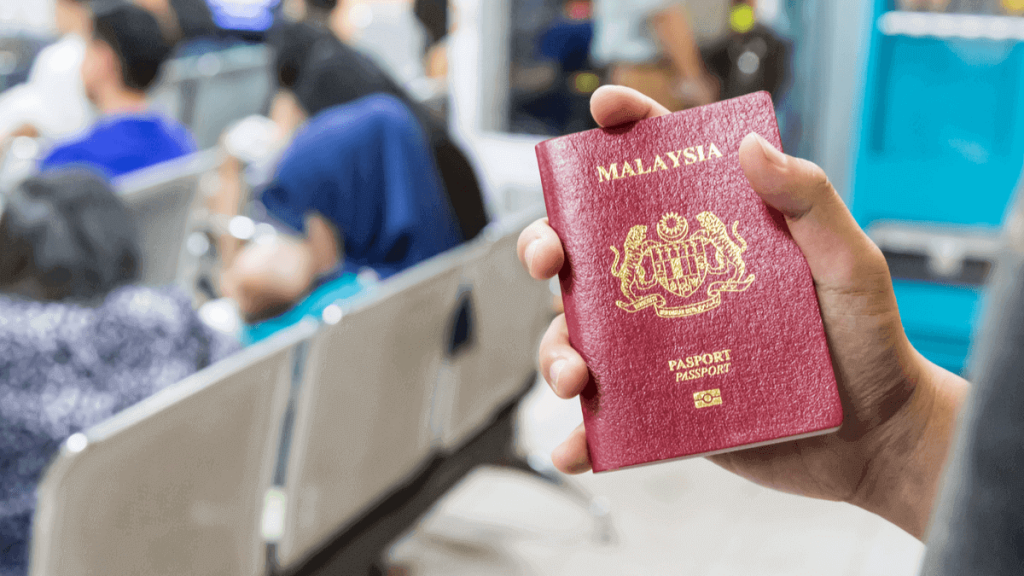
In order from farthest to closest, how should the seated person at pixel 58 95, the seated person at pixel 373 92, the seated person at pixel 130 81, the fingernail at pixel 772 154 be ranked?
the seated person at pixel 58 95, the seated person at pixel 130 81, the seated person at pixel 373 92, the fingernail at pixel 772 154

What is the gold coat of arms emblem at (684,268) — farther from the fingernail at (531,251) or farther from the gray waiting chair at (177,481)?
the gray waiting chair at (177,481)

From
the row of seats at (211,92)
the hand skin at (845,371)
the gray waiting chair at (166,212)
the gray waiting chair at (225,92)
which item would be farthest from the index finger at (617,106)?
the gray waiting chair at (225,92)

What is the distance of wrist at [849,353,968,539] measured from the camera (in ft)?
3.57

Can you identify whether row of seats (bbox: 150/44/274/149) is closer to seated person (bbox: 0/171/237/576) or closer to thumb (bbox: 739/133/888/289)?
seated person (bbox: 0/171/237/576)

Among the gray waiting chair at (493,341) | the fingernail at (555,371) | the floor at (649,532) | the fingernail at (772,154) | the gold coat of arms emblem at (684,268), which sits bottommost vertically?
the floor at (649,532)

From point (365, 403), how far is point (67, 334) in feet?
2.20

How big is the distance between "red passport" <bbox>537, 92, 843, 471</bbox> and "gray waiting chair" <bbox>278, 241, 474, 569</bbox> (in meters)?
1.08

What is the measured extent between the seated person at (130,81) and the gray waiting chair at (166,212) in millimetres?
109

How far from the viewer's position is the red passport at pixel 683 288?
941mm

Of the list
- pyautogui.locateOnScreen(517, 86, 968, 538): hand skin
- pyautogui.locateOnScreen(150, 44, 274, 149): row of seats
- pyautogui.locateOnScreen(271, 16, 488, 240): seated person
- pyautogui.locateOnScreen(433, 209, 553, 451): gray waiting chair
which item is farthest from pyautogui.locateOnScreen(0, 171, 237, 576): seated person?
pyautogui.locateOnScreen(150, 44, 274, 149): row of seats

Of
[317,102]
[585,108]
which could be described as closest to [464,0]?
[585,108]

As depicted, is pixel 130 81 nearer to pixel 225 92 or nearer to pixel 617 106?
pixel 225 92

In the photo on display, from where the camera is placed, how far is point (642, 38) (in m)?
4.27

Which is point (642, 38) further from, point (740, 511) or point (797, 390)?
point (797, 390)
